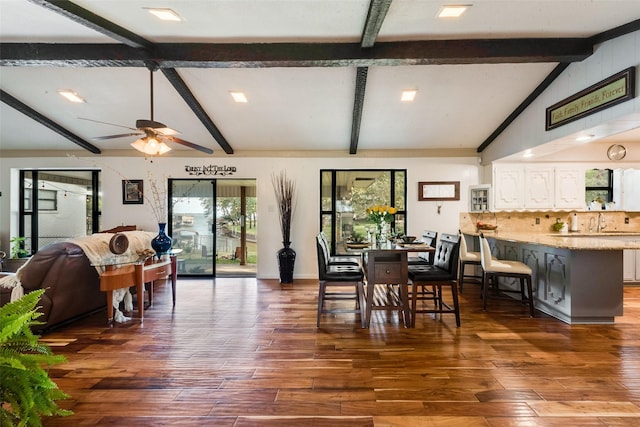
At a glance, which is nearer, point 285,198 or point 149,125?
point 149,125

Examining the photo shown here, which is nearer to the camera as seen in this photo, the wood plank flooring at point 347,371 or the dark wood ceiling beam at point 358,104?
the wood plank flooring at point 347,371

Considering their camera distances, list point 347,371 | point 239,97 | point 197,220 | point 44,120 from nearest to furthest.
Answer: point 347,371, point 239,97, point 44,120, point 197,220

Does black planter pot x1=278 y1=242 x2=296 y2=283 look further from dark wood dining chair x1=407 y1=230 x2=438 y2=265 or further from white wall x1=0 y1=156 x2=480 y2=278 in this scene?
dark wood dining chair x1=407 y1=230 x2=438 y2=265

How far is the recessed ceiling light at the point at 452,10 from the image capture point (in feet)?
9.77

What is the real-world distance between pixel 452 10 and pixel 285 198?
396 cm

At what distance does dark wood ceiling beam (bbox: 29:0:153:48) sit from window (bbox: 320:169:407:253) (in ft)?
12.1

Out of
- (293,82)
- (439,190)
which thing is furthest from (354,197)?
(293,82)

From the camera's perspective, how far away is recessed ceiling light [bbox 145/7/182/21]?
3.03 m

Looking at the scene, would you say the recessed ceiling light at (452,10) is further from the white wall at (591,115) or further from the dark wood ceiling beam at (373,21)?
the white wall at (591,115)

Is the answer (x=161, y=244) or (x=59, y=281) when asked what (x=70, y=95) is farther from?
(x=59, y=281)

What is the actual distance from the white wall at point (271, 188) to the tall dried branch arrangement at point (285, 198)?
0.35 feet

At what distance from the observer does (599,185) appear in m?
5.88

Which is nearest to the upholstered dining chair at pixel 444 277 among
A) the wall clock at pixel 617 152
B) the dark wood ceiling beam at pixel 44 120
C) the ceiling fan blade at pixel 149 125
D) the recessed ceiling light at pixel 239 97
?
the ceiling fan blade at pixel 149 125

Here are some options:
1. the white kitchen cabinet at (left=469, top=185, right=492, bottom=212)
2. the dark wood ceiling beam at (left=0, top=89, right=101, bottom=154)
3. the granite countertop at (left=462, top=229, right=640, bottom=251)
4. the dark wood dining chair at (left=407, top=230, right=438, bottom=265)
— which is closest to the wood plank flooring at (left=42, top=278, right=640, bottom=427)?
the dark wood dining chair at (left=407, top=230, right=438, bottom=265)
